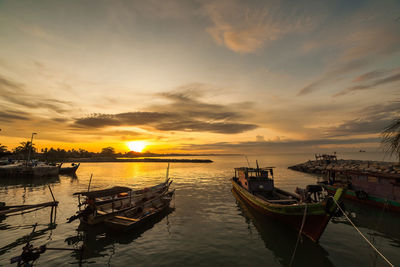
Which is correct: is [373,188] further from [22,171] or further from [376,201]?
[22,171]

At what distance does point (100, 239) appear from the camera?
1465 centimetres

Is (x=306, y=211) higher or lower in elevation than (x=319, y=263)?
higher

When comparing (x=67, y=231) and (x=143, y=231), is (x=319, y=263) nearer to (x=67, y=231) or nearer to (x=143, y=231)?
(x=143, y=231)

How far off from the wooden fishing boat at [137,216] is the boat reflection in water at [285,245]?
960 centimetres

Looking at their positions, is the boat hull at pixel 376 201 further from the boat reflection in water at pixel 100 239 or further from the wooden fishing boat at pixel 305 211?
the boat reflection in water at pixel 100 239

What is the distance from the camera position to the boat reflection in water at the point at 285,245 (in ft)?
39.1

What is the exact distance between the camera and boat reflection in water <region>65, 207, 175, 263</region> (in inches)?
499

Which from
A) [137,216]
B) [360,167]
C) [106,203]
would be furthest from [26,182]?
[360,167]

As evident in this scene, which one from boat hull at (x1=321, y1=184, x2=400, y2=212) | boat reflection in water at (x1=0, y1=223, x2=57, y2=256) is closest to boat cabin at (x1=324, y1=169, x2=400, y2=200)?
boat hull at (x1=321, y1=184, x2=400, y2=212)

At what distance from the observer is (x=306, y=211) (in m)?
13.8

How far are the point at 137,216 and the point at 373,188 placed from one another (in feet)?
91.8

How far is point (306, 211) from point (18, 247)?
843 inches

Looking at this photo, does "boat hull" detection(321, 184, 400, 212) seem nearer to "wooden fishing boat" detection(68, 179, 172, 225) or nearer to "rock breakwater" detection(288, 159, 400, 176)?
"rock breakwater" detection(288, 159, 400, 176)

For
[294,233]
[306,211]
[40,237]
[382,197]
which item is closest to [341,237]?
[294,233]
